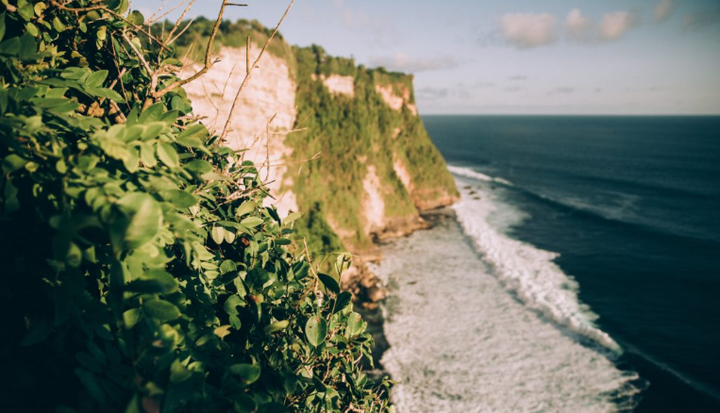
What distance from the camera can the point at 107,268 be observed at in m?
1.44

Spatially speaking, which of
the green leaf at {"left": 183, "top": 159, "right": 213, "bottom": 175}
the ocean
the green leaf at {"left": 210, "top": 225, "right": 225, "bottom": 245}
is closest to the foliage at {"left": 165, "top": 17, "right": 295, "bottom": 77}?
the ocean

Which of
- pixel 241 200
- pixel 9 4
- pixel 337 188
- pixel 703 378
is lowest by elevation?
pixel 703 378

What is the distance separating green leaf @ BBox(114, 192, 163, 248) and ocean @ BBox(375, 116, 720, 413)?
13.9m

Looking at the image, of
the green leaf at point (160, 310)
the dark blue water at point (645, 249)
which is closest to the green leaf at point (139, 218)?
the green leaf at point (160, 310)

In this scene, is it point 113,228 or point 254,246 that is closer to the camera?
point 113,228

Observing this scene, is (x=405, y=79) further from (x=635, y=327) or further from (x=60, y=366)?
(x=60, y=366)

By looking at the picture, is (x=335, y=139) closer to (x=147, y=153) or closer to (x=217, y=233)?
(x=217, y=233)

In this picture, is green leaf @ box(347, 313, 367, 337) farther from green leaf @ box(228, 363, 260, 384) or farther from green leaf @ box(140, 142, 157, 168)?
green leaf @ box(140, 142, 157, 168)

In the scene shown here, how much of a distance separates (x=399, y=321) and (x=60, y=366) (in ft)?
57.0

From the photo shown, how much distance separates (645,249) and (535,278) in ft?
42.5

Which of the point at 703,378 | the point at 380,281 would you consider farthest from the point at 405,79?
the point at 703,378

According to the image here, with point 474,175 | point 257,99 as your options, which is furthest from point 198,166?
point 474,175

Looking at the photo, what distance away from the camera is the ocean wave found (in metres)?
17.6

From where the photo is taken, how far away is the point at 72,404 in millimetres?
1395
